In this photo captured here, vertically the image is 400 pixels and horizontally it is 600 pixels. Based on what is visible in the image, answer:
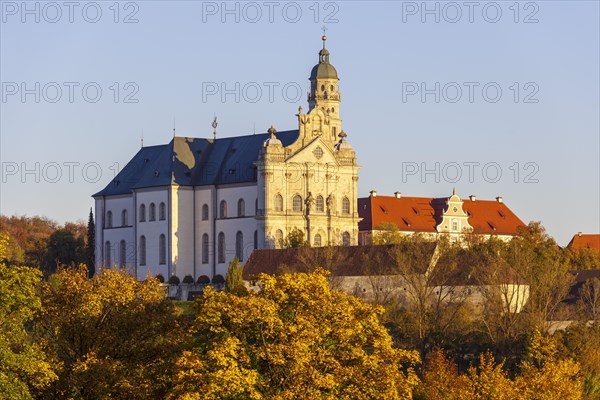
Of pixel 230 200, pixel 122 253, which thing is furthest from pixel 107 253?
pixel 230 200

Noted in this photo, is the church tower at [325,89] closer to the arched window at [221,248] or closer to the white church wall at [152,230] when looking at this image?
the white church wall at [152,230]

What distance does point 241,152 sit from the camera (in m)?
127

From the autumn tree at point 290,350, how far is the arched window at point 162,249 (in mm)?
73540

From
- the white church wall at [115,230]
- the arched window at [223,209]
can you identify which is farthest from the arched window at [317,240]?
the white church wall at [115,230]

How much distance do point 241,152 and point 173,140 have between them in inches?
275

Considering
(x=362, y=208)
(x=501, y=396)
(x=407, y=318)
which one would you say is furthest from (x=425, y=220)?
(x=501, y=396)

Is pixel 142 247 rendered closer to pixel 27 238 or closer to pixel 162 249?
pixel 162 249

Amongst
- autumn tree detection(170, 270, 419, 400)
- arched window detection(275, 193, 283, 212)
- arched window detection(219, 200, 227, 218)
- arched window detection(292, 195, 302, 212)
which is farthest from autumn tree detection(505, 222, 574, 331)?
autumn tree detection(170, 270, 419, 400)

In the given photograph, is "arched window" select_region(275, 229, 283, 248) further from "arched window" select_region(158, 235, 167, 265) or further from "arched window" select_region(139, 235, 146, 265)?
"arched window" select_region(139, 235, 146, 265)

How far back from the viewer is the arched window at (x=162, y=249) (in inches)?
4964

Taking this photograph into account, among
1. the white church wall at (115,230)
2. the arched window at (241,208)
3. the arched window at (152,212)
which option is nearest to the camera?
the arched window at (241,208)

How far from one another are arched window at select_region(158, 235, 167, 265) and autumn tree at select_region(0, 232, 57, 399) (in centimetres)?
7245

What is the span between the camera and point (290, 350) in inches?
1951

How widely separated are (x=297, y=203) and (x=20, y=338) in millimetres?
70849
